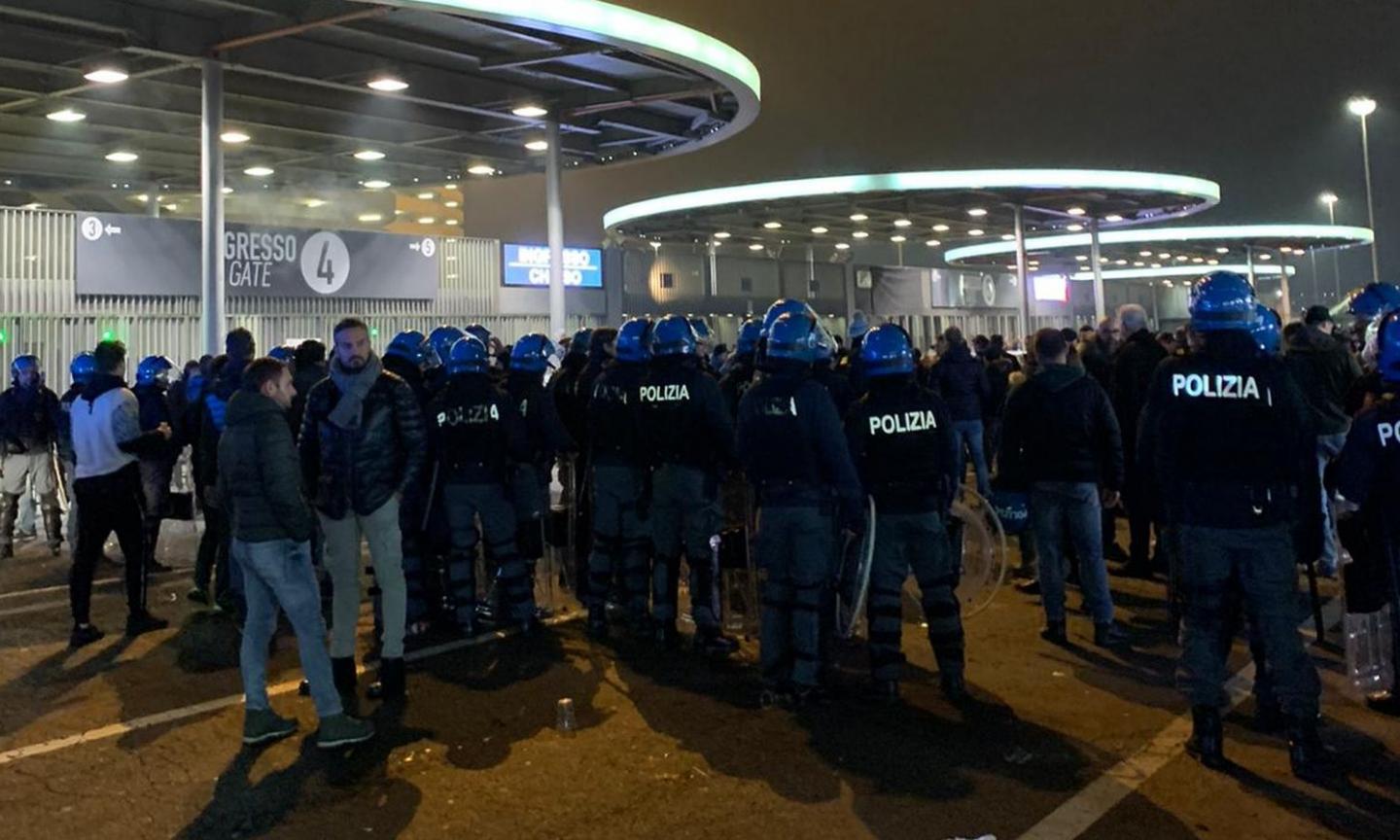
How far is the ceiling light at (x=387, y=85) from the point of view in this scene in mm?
13797

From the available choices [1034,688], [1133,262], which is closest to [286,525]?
[1034,688]

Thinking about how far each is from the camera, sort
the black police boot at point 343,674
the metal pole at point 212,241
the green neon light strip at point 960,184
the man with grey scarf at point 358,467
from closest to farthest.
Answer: the man with grey scarf at point 358,467 → the black police boot at point 343,674 → the metal pole at point 212,241 → the green neon light strip at point 960,184

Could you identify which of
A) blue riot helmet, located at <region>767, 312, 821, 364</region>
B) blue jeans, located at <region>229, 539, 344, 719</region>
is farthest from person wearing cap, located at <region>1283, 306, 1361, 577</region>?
blue jeans, located at <region>229, 539, 344, 719</region>

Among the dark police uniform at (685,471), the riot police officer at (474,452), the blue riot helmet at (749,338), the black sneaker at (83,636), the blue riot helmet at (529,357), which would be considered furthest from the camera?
the blue riot helmet at (749,338)

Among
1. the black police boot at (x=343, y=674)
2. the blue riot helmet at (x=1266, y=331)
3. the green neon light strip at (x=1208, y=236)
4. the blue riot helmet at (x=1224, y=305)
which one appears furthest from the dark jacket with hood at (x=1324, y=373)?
the green neon light strip at (x=1208, y=236)

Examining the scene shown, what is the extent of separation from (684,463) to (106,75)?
10253 millimetres

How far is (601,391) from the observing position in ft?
25.7

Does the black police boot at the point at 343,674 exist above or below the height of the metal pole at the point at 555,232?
below

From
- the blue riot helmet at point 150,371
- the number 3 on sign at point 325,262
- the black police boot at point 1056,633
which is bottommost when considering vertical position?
the black police boot at point 1056,633

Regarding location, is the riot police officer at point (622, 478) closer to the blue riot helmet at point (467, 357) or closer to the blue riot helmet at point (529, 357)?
the blue riot helmet at point (529, 357)

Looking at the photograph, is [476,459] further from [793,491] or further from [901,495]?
[901,495]

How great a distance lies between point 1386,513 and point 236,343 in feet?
24.2

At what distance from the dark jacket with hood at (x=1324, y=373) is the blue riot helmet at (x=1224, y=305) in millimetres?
3530

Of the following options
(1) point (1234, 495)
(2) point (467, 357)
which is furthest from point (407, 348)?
(1) point (1234, 495)
